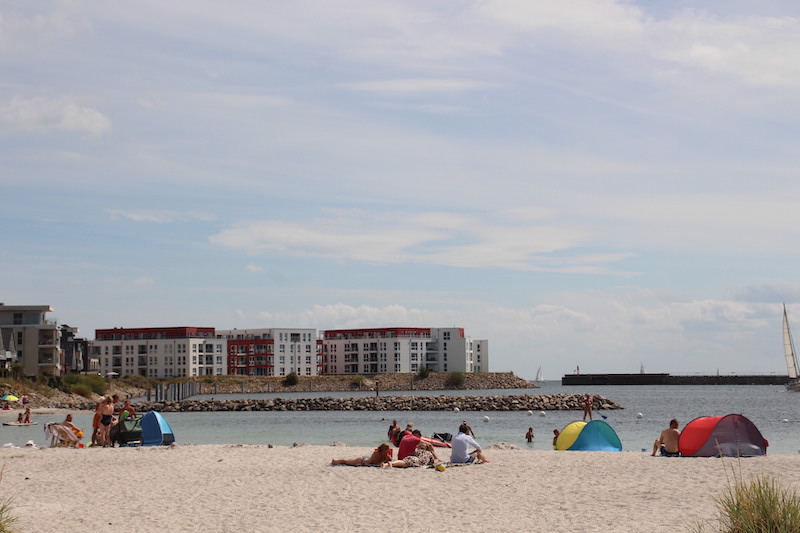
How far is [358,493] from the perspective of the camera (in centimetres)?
1591

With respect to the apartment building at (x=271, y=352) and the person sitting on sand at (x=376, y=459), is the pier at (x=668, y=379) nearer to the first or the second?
the apartment building at (x=271, y=352)

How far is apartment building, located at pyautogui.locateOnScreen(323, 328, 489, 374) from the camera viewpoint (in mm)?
148125

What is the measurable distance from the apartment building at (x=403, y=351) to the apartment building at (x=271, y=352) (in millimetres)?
10810

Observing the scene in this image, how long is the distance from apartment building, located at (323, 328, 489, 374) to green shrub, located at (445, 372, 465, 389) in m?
11.3

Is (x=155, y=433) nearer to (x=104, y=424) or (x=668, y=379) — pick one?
(x=104, y=424)

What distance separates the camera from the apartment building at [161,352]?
13250 centimetres

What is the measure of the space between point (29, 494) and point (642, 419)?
1786 inches

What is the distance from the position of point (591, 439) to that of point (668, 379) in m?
169

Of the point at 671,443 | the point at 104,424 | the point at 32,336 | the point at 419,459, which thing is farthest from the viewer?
the point at 32,336

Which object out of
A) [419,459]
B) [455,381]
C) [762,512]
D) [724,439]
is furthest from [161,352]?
[762,512]

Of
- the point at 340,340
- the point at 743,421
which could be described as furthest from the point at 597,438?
the point at 340,340

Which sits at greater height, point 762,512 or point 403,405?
point 762,512

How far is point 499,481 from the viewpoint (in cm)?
1723

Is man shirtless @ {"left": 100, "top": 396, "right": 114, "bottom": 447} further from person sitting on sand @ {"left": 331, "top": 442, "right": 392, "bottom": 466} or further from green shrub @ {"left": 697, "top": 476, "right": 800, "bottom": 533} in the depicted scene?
green shrub @ {"left": 697, "top": 476, "right": 800, "bottom": 533}
